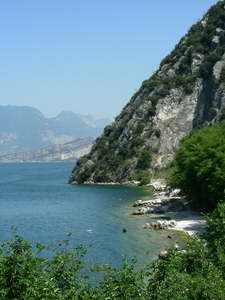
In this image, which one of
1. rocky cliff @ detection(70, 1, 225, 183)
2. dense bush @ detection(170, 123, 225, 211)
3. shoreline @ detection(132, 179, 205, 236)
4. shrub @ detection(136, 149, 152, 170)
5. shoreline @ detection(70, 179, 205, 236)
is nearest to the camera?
shoreline @ detection(70, 179, 205, 236)

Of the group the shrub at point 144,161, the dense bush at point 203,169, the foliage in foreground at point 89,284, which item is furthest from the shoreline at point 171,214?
the shrub at point 144,161

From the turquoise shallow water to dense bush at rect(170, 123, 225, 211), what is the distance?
11188mm

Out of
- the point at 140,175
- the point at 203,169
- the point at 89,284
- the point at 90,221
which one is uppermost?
the point at 203,169

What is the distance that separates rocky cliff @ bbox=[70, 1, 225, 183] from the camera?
177 meters

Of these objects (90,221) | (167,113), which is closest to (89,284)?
(90,221)

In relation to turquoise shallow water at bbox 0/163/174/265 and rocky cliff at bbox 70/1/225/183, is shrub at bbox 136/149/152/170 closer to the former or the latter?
rocky cliff at bbox 70/1/225/183

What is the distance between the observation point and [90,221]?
9444 centimetres

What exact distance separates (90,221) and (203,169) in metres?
22.9

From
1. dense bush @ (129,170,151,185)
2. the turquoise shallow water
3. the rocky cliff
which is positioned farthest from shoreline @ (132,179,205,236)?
the rocky cliff

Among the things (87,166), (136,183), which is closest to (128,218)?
(136,183)

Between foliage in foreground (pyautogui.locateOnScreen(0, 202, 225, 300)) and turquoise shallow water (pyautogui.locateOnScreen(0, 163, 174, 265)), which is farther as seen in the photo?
turquoise shallow water (pyautogui.locateOnScreen(0, 163, 174, 265))

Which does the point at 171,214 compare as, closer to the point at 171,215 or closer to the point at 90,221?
the point at 171,215

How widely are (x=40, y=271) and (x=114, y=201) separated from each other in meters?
93.8

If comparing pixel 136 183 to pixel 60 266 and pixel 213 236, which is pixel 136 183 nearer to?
pixel 213 236
